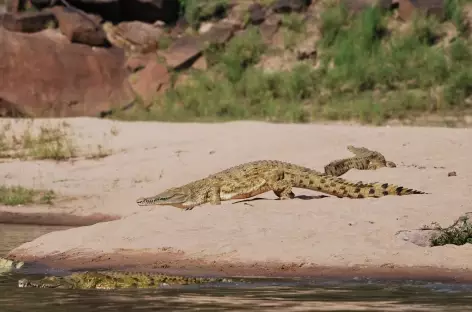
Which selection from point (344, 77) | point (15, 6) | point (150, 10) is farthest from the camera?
point (150, 10)

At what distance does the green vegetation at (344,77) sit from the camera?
22.0 meters

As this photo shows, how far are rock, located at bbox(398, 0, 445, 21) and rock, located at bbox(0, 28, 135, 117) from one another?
575 cm

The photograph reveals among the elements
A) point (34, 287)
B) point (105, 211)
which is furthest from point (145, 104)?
point (34, 287)

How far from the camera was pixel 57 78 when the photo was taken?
24656 mm

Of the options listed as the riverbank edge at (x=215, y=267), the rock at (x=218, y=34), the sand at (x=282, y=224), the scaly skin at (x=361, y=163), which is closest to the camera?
the riverbank edge at (x=215, y=267)

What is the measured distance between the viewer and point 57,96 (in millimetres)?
24344

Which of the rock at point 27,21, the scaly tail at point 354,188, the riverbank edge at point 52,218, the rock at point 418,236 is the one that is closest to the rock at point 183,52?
the rock at point 27,21

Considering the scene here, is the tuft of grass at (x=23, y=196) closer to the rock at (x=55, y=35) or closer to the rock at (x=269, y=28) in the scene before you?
the rock at (x=55, y=35)

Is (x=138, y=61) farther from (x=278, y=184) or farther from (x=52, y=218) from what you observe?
(x=278, y=184)

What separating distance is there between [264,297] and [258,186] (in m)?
3.74

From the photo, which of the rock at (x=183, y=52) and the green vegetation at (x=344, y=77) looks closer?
the green vegetation at (x=344, y=77)

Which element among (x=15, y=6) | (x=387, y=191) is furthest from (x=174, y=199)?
(x=15, y=6)

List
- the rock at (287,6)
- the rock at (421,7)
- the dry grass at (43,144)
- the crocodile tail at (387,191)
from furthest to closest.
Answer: the rock at (287,6), the rock at (421,7), the dry grass at (43,144), the crocodile tail at (387,191)

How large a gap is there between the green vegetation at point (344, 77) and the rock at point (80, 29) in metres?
2.13
